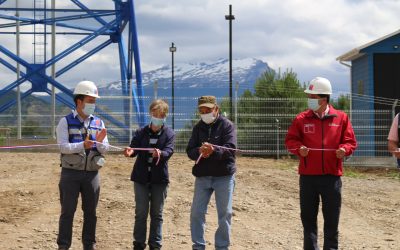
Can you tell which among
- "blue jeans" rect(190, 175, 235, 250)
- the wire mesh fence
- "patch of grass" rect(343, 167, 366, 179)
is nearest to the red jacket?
"blue jeans" rect(190, 175, 235, 250)

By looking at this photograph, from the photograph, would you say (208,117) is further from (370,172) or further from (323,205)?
(370,172)

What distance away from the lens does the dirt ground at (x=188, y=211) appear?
382 inches

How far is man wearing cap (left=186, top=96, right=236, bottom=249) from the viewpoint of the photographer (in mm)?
8284

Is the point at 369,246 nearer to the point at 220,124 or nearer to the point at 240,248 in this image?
the point at 240,248

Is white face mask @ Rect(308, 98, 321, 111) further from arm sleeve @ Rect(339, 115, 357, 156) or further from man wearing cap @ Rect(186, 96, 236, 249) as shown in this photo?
man wearing cap @ Rect(186, 96, 236, 249)

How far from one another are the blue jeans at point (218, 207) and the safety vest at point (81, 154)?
1.17 metres

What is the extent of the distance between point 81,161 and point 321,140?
2.64m

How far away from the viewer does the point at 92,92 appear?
825cm

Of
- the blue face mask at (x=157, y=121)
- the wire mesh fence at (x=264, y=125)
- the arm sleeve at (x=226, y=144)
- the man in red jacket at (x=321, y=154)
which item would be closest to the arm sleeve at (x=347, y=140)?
the man in red jacket at (x=321, y=154)

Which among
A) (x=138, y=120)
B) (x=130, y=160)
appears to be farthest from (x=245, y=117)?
(x=130, y=160)

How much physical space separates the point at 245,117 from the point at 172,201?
1009 centimetres

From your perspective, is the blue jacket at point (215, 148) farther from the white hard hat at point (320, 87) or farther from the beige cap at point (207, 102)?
the white hard hat at point (320, 87)

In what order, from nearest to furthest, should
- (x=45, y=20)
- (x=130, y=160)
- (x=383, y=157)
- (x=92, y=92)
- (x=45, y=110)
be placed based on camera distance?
1. (x=92, y=92)
2. (x=130, y=160)
3. (x=383, y=157)
4. (x=45, y=110)
5. (x=45, y=20)

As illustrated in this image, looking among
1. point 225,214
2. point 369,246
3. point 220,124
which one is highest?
point 220,124
